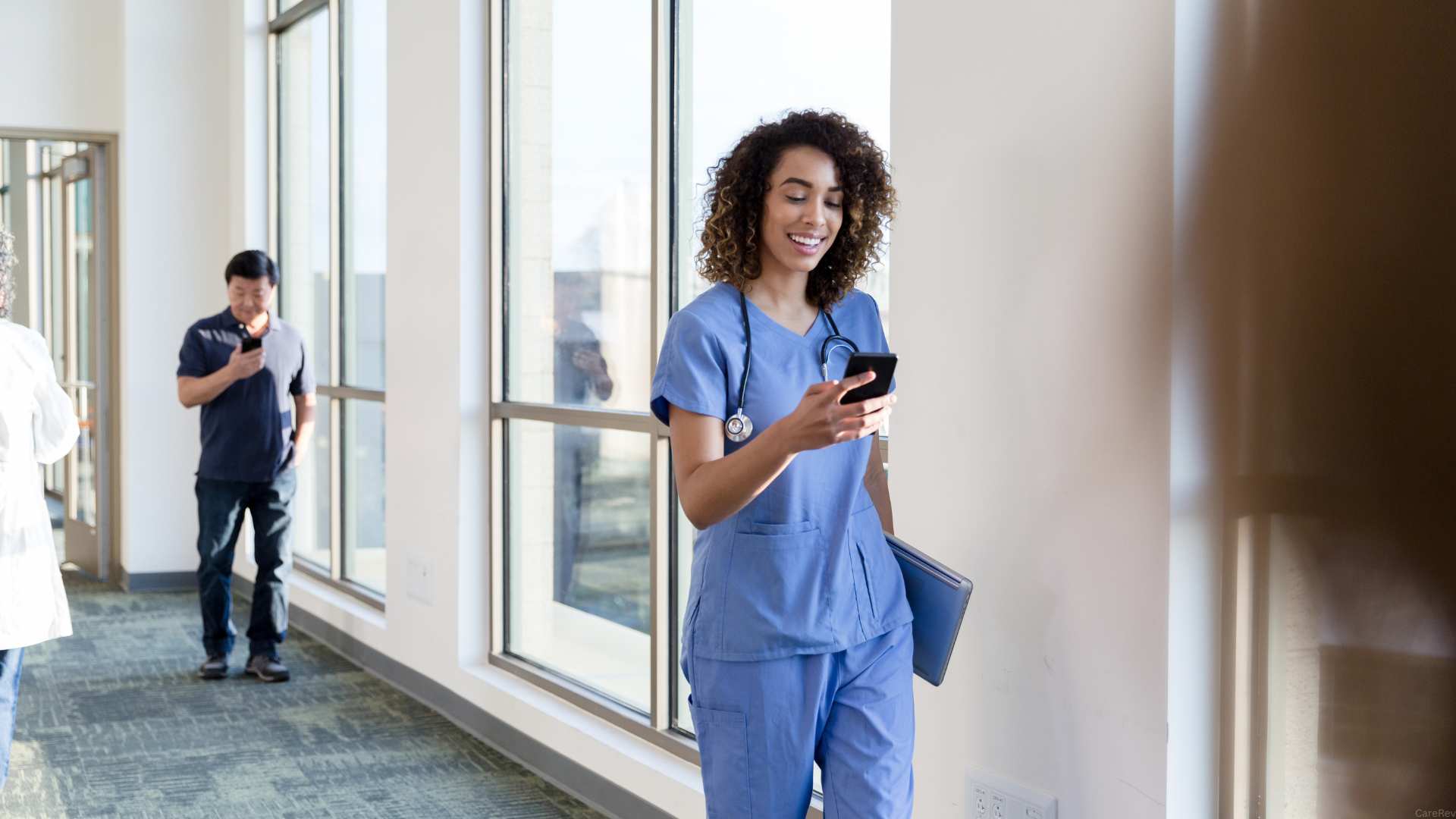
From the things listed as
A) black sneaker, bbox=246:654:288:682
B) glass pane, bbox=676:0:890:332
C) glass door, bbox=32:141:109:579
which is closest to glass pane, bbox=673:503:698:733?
glass pane, bbox=676:0:890:332

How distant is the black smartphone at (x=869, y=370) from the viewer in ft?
5.29

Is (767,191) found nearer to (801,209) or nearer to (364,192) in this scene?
(801,209)

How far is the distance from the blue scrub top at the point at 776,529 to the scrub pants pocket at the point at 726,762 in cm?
9

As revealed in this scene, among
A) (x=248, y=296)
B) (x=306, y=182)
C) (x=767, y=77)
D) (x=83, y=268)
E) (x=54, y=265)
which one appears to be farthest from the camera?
(x=54, y=265)

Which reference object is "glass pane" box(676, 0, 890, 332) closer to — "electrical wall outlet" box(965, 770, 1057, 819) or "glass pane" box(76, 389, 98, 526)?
"electrical wall outlet" box(965, 770, 1057, 819)

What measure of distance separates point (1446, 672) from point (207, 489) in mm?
4179

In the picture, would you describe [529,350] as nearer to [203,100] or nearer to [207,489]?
[207,489]

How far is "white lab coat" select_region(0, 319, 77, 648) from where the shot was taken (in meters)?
3.07

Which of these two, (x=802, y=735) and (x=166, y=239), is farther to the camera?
(x=166, y=239)

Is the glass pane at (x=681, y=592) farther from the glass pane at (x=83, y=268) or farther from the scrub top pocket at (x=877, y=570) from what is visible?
the glass pane at (x=83, y=268)

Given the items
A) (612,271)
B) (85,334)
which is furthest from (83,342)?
(612,271)

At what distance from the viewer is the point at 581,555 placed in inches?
153

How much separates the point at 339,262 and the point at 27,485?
275cm

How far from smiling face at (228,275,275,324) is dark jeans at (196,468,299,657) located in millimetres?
583
